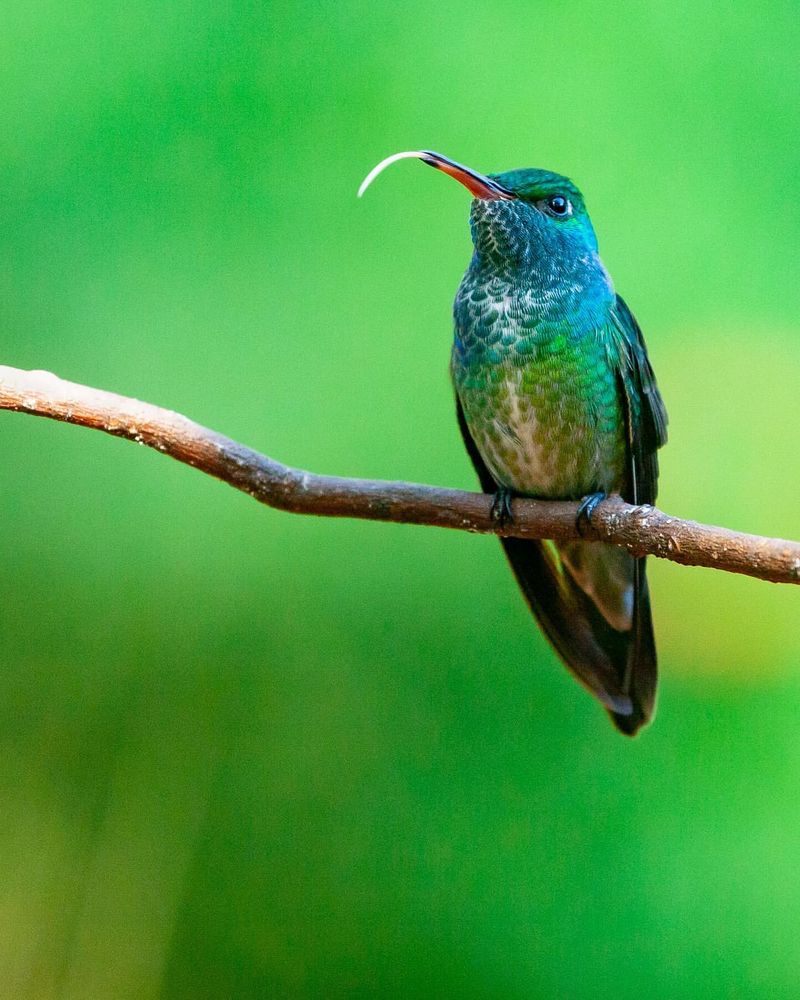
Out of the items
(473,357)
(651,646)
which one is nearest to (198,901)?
(651,646)

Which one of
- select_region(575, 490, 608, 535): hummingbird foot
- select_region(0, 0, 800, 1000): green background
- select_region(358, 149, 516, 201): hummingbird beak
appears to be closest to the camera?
select_region(575, 490, 608, 535): hummingbird foot

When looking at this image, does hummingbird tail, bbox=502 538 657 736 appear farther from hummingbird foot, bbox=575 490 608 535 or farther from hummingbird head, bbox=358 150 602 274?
hummingbird head, bbox=358 150 602 274

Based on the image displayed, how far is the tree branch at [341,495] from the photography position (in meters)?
1.71

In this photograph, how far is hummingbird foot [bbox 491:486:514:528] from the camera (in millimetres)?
2156

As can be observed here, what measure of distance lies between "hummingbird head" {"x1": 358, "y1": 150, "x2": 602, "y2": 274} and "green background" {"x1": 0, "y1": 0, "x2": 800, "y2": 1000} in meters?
0.85

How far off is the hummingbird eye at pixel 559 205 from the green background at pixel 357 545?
841 millimetres

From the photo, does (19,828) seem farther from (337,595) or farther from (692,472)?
(692,472)

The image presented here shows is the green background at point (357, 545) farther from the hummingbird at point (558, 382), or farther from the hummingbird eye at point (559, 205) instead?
the hummingbird eye at point (559, 205)

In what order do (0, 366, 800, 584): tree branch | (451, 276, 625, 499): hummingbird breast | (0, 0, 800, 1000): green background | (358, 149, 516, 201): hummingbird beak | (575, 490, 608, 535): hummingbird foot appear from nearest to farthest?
(0, 366, 800, 584): tree branch, (575, 490, 608, 535): hummingbird foot, (358, 149, 516, 201): hummingbird beak, (451, 276, 625, 499): hummingbird breast, (0, 0, 800, 1000): green background

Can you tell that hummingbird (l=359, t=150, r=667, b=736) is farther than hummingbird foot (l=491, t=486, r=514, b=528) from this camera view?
Yes

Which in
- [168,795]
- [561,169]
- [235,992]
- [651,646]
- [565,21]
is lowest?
[235,992]

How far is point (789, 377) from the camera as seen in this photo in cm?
320

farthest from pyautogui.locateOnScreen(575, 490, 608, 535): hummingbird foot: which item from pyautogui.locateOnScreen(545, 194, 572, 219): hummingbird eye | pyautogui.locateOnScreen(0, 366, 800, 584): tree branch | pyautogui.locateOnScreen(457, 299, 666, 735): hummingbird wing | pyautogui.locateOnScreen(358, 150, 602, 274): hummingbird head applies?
pyautogui.locateOnScreen(545, 194, 572, 219): hummingbird eye

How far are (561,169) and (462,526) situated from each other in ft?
5.55
